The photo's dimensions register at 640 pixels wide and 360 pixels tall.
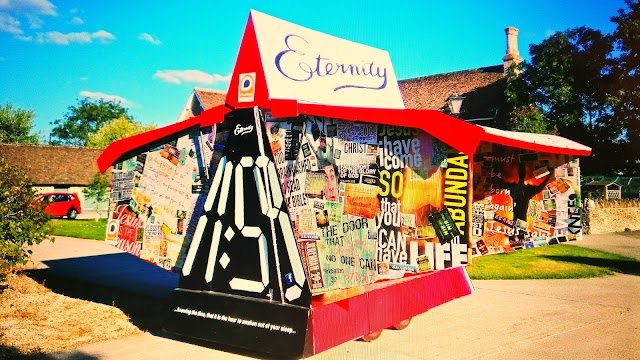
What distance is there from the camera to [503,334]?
6684 mm

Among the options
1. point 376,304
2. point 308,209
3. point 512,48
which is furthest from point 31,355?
point 512,48

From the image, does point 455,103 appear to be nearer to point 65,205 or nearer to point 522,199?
point 522,199

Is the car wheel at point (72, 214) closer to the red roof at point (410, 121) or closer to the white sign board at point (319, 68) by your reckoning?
the red roof at point (410, 121)

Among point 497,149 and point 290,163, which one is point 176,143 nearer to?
point 290,163

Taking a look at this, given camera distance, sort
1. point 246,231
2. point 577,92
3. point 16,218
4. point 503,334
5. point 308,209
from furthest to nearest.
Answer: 1. point 577,92
2. point 16,218
3. point 503,334
4. point 246,231
5. point 308,209

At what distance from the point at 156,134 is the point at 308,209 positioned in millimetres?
2572

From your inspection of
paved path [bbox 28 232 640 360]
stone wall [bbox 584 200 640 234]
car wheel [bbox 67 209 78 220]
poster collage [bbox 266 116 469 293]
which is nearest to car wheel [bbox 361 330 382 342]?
paved path [bbox 28 232 640 360]

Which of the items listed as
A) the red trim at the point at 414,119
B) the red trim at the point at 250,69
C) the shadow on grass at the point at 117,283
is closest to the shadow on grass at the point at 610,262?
the red trim at the point at 414,119

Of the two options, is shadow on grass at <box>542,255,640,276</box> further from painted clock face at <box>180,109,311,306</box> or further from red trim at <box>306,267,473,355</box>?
painted clock face at <box>180,109,311,306</box>

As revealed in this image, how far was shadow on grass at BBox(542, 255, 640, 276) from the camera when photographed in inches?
473

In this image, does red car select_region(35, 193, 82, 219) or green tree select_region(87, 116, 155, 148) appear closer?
red car select_region(35, 193, 82, 219)

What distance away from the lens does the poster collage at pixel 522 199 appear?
7.24 metres

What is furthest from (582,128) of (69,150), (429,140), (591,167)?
(69,150)

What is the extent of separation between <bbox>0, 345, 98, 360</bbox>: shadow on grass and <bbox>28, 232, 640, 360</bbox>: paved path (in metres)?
0.03
